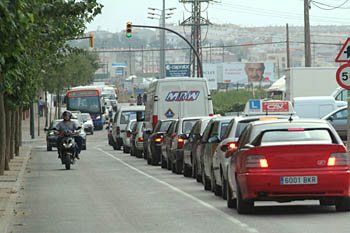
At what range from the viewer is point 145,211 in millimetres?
16031

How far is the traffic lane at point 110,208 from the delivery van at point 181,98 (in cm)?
870

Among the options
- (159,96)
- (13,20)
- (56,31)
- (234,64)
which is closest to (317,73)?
(159,96)

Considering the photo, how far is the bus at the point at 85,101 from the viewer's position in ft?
268

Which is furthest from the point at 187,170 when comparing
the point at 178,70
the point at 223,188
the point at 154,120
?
the point at 178,70

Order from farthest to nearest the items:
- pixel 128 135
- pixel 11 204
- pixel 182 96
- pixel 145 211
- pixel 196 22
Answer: pixel 196 22 → pixel 128 135 → pixel 182 96 → pixel 11 204 → pixel 145 211

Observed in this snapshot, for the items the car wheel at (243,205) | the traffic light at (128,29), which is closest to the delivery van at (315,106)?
the traffic light at (128,29)

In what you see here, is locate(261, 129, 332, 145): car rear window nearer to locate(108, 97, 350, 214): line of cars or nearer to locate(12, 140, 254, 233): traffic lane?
locate(108, 97, 350, 214): line of cars

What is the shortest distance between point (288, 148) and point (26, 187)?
1031 centimetres

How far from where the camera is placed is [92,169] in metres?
31.4

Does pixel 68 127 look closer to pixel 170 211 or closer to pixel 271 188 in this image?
pixel 170 211

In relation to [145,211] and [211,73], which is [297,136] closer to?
[145,211]

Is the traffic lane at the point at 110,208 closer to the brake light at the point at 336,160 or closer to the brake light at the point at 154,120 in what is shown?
the brake light at the point at 336,160

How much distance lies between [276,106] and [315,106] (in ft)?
67.5

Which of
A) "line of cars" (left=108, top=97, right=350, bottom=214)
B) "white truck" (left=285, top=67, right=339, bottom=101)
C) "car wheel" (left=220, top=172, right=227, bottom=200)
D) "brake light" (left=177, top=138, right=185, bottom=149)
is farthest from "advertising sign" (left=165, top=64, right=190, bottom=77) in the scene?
"line of cars" (left=108, top=97, right=350, bottom=214)
